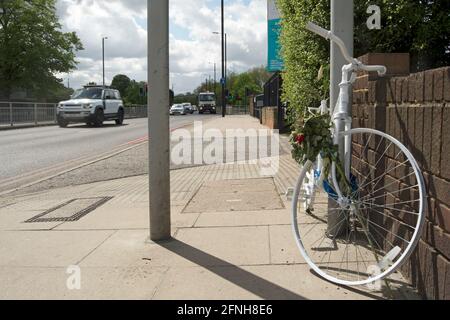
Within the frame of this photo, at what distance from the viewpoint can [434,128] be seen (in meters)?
2.95

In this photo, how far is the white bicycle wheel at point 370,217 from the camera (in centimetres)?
330

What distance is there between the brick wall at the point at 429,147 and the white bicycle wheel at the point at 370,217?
10 cm

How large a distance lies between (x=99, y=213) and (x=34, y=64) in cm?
4539

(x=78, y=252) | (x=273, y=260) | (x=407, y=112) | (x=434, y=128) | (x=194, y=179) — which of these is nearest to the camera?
(x=434, y=128)

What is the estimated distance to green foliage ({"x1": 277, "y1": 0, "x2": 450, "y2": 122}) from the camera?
6543 mm

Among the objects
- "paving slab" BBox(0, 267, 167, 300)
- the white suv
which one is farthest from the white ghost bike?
the white suv

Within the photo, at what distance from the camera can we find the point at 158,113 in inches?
182

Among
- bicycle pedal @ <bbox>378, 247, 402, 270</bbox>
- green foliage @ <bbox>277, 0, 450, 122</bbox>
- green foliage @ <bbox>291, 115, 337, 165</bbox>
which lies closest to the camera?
bicycle pedal @ <bbox>378, 247, 402, 270</bbox>

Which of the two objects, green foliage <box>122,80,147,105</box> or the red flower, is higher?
green foliage <box>122,80,147,105</box>

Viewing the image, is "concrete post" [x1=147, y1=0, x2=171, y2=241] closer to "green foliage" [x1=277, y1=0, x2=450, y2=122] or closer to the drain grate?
the drain grate

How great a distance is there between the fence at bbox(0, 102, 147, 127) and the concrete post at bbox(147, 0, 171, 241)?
86.9 ft

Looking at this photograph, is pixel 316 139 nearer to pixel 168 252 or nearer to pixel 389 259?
pixel 389 259
